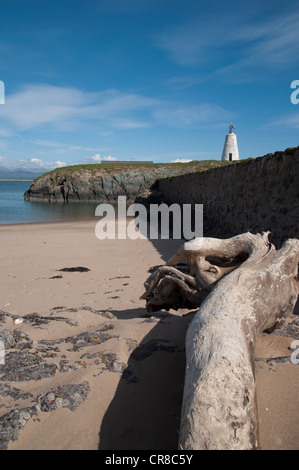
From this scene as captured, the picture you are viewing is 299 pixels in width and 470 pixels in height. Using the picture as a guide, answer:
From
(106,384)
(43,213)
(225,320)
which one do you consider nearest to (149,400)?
(106,384)

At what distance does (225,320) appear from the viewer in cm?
220

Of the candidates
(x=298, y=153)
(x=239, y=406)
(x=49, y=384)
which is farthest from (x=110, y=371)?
(x=298, y=153)

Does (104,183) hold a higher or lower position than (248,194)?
higher

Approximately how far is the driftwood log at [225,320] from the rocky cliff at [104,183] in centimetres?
3442

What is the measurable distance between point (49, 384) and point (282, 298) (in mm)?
2123

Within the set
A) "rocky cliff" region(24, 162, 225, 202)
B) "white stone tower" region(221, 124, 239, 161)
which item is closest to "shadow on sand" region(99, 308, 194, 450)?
"rocky cliff" region(24, 162, 225, 202)

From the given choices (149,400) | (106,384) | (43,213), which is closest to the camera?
(149,400)

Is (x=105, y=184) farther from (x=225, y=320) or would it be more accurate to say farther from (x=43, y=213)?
(x=225, y=320)

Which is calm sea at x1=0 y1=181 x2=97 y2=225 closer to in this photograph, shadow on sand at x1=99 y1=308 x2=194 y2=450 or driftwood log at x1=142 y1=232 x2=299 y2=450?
driftwood log at x1=142 y1=232 x2=299 y2=450

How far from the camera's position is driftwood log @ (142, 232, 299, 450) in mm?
1508

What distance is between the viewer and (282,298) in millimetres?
2846

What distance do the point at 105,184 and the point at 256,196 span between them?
33405 millimetres

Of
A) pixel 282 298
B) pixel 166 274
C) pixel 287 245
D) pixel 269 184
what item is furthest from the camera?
pixel 269 184
